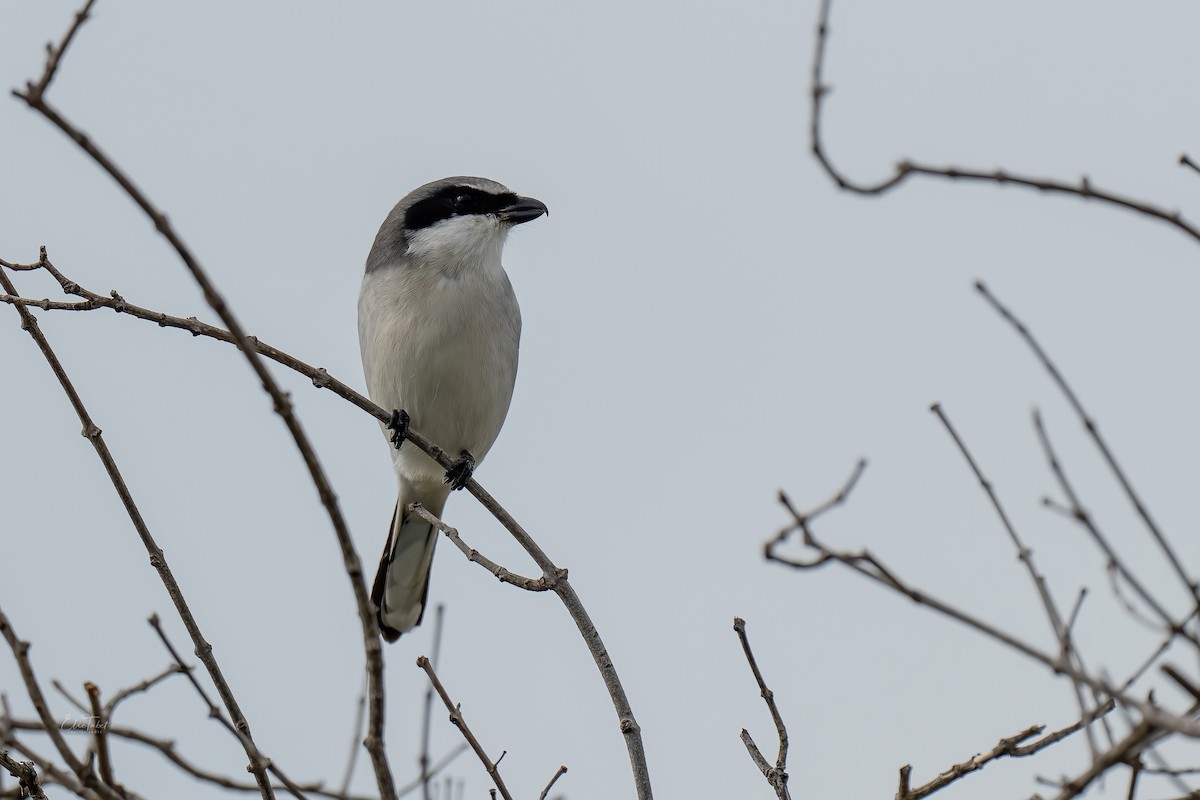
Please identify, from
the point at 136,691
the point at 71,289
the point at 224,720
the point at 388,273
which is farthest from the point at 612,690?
the point at 388,273

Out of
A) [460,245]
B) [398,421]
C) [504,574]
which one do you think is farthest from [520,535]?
[460,245]

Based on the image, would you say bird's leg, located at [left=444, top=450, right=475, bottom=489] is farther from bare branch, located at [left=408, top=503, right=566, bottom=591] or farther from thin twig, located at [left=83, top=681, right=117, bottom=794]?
thin twig, located at [left=83, top=681, right=117, bottom=794]

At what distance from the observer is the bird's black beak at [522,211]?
6.44 m

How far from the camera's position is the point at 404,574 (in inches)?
258

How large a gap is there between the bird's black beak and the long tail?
1530 mm

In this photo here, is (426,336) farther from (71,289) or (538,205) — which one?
(71,289)

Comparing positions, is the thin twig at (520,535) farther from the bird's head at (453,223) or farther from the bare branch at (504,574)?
the bird's head at (453,223)

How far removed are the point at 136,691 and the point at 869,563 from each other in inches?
55.2

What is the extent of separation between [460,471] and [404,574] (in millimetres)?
973

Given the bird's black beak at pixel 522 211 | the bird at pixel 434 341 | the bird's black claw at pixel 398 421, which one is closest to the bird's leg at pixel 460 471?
the bird at pixel 434 341

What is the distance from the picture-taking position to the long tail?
654 cm

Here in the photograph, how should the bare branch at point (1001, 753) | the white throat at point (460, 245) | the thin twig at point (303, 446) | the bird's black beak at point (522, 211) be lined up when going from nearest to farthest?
the thin twig at point (303, 446)
the bare branch at point (1001, 753)
the white throat at point (460, 245)
the bird's black beak at point (522, 211)

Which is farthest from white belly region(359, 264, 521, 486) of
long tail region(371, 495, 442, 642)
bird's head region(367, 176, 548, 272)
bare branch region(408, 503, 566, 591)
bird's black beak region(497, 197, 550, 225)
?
bare branch region(408, 503, 566, 591)

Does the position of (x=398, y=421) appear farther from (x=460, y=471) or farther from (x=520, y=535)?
(x=520, y=535)
